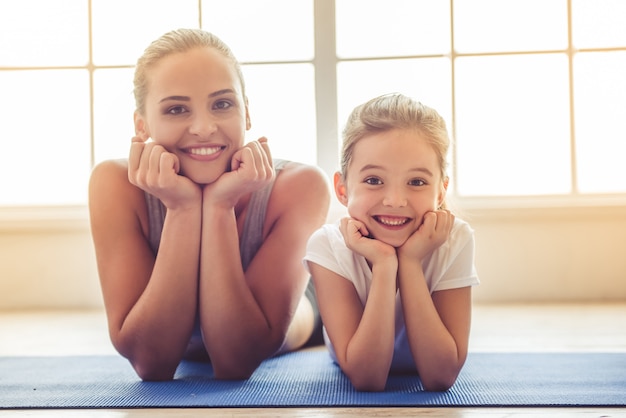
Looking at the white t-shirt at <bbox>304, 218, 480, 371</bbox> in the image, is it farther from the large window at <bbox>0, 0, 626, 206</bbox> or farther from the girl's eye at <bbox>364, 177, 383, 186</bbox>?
the large window at <bbox>0, 0, 626, 206</bbox>

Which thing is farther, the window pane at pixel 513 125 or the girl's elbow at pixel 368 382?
the window pane at pixel 513 125

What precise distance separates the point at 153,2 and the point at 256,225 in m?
1.88

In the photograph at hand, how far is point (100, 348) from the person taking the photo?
1885 mm

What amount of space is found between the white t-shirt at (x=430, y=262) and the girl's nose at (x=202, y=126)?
27 centimetres

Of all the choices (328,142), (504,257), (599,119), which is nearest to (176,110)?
(328,142)

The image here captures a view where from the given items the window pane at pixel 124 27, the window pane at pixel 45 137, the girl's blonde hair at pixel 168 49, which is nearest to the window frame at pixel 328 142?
the window pane at pixel 45 137

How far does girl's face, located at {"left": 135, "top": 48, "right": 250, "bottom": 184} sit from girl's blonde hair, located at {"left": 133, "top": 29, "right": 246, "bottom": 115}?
0.05 feet

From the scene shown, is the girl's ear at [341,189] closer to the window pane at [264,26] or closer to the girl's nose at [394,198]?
the girl's nose at [394,198]

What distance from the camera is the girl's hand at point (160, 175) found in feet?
4.19

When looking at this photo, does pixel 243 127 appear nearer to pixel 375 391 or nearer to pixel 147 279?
pixel 147 279

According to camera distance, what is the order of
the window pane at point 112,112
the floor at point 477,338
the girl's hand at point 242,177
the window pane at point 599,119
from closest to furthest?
the floor at point 477,338
the girl's hand at point 242,177
the window pane at point 599,119
the window pane at point 112,112

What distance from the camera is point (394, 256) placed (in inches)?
48.3

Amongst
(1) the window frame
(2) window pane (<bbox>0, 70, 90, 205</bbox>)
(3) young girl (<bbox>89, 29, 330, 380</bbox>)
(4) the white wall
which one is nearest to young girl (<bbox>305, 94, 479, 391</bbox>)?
(3) young girl (<bbox>89, 29, 330, 380</bbox>)

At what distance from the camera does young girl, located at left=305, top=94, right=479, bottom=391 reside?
1212 millimetres
